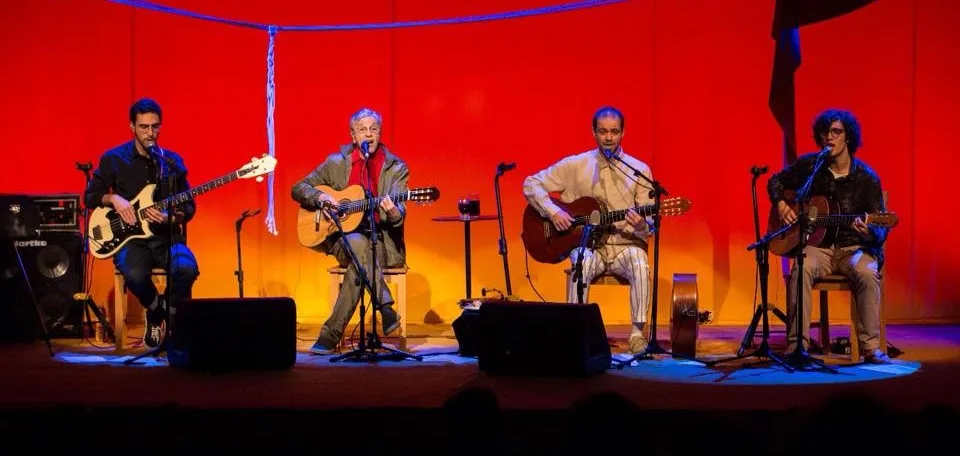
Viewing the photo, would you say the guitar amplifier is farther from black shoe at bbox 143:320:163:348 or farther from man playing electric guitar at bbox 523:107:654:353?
man playing electric guitar at bbox 523:107:654:353

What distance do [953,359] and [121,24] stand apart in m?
6.29

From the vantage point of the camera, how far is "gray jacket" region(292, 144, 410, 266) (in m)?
6.32

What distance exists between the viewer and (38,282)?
668 cm

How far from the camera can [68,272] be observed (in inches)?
264

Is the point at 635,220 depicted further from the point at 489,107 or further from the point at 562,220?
the point at 489,107

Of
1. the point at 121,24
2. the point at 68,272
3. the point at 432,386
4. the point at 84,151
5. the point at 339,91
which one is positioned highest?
the point at 121,24

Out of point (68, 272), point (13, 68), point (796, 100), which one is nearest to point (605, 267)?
point (796, 100)

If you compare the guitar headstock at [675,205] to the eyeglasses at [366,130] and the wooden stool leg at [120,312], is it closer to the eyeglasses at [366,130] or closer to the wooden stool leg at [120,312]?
the eyeglasses at [366,130]

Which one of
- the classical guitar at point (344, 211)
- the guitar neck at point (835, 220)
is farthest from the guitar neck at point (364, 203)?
the guitar neck at point (835, 220)

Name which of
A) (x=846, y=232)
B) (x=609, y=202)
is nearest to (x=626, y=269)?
(x=609, y=202)

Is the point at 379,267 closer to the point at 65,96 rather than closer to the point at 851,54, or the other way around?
the point at 65,96

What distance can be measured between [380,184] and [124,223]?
5.34 feet

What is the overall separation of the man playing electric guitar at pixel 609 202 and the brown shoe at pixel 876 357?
50.3 inches

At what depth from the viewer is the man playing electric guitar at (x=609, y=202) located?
20.4ft
